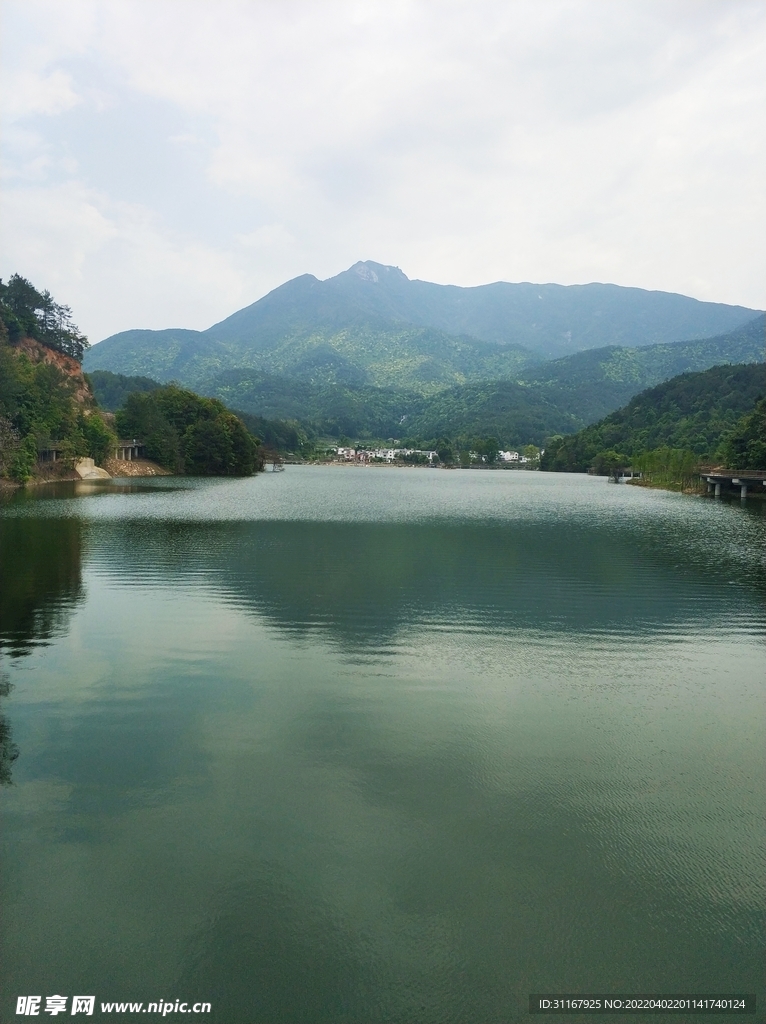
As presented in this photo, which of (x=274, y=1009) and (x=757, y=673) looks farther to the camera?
(x=757, y=673)

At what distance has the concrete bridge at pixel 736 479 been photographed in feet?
188

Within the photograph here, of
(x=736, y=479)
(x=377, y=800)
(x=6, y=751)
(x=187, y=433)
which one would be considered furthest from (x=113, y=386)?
(x=377, y=800)

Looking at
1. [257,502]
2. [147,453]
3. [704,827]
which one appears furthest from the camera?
[147,453]

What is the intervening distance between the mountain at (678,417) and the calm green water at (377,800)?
89.5 m

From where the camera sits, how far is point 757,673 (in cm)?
1184

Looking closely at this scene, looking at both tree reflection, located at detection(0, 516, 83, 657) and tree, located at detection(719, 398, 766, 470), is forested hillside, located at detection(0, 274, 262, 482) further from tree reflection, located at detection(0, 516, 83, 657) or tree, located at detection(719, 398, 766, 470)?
tree, located at detection(719, 398, 766, 470)

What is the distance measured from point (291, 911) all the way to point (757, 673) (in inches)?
387

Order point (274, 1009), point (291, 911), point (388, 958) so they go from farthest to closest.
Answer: point (291, 911) < point (388, 958) < point (274, 1009)

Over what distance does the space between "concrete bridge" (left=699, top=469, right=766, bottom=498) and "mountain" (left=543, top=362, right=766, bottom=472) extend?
24.1 m

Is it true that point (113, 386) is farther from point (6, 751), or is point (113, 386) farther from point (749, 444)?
point (6, 751)

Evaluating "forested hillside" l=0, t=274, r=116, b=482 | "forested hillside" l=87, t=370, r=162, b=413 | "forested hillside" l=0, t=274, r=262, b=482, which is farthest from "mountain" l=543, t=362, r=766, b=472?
"forested hillside" l=87, t=370, r=162, b=413

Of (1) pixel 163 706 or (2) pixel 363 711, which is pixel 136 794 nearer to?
(1) pixel 163 706

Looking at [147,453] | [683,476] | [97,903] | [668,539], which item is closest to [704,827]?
[97,903]

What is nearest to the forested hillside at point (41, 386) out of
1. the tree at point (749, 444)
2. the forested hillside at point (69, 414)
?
the forested hillside at point (69, 414)
